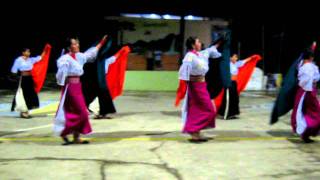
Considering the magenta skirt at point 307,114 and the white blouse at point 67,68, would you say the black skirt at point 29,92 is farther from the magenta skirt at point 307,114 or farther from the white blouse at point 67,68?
the magenta skirt at point 307,114

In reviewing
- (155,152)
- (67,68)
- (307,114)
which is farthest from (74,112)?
(307,114)

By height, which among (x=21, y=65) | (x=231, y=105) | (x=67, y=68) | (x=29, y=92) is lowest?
(x=231, y=105)

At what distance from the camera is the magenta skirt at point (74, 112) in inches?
330

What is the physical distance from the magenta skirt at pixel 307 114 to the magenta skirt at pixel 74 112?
10.7 ft

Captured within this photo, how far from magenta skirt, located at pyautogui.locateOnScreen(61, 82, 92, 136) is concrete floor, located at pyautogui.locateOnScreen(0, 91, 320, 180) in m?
0.27

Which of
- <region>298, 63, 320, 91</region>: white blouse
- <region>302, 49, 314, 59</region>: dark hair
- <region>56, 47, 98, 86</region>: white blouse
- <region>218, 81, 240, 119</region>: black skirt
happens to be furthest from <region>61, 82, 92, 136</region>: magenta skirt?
<region>218, 81, 240, 119</region>: black skirt

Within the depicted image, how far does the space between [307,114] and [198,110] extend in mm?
1691

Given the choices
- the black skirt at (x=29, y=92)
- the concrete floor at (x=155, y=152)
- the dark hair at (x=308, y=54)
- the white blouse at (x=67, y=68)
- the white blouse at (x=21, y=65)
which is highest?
the dark hair at (x=308, y=54)

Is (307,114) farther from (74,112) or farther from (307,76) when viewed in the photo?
Result: (74,112)

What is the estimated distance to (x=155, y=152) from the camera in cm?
788

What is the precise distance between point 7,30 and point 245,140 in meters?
16.6

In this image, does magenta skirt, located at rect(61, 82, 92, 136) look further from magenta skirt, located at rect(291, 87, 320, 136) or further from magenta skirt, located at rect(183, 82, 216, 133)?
magenta skirt, located at rect(291, 87, 320, 136)

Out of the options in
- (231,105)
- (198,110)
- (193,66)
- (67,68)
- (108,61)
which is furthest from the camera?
(108,61)

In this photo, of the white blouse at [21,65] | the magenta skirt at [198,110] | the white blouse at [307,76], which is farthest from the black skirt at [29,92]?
the white blouse at [307,76]
